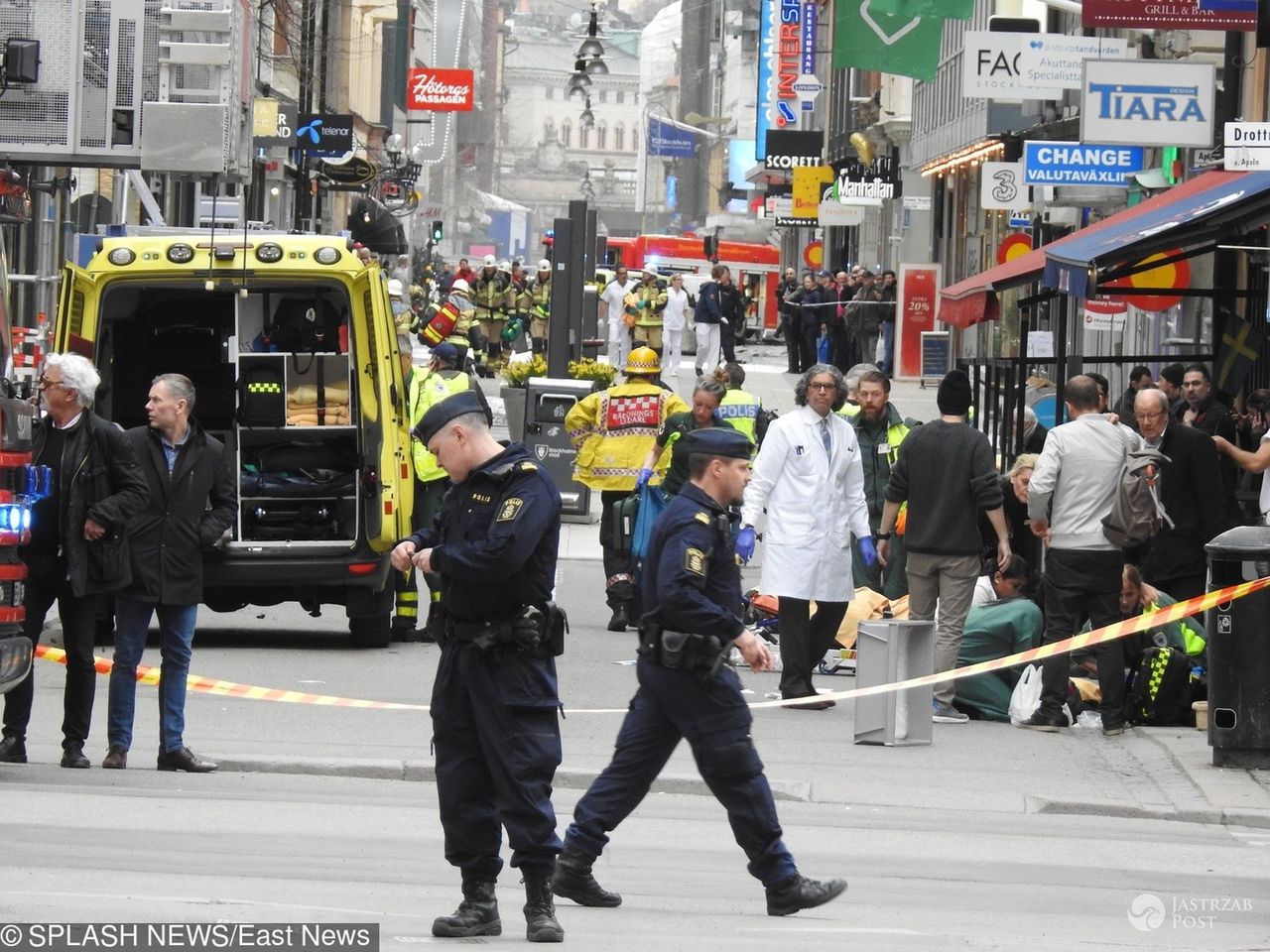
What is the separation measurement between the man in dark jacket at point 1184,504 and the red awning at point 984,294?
176 inches

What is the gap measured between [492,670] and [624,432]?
848 cm

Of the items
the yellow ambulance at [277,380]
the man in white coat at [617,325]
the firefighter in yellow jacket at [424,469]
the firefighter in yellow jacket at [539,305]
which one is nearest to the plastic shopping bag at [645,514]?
the firefighter in yellow jacket at [424,469]

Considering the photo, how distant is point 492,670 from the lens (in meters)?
6.81

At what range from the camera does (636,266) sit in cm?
7394

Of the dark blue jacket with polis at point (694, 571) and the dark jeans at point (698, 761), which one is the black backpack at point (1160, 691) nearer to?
the dark blue jacket with polis at point (694, 571)

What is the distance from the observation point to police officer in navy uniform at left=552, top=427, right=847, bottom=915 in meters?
7.27

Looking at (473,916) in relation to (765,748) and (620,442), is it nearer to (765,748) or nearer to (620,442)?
(765,748)

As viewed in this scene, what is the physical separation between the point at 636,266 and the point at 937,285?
111 feet

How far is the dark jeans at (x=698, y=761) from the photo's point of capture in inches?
286

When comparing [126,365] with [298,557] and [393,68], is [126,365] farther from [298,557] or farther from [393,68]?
[393,68]

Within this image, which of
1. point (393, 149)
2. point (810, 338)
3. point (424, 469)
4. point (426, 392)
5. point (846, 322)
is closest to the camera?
point (424, 469)

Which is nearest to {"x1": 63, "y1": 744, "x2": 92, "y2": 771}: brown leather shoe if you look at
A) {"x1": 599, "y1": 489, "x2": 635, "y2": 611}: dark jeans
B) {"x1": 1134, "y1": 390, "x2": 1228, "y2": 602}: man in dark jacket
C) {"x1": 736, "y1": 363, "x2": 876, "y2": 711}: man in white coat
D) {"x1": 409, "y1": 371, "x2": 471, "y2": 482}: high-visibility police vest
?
{"x1": 736, "y1": 363, "x2": 876, "y2": 711}: man in white coat

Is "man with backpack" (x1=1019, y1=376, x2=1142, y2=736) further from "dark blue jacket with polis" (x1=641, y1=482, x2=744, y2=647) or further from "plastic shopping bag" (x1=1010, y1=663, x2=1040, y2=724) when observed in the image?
"dark blue jacket with polis" (x1=641, y1=482, x2=744, y2=647)

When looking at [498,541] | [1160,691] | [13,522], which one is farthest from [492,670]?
[1160,691]
